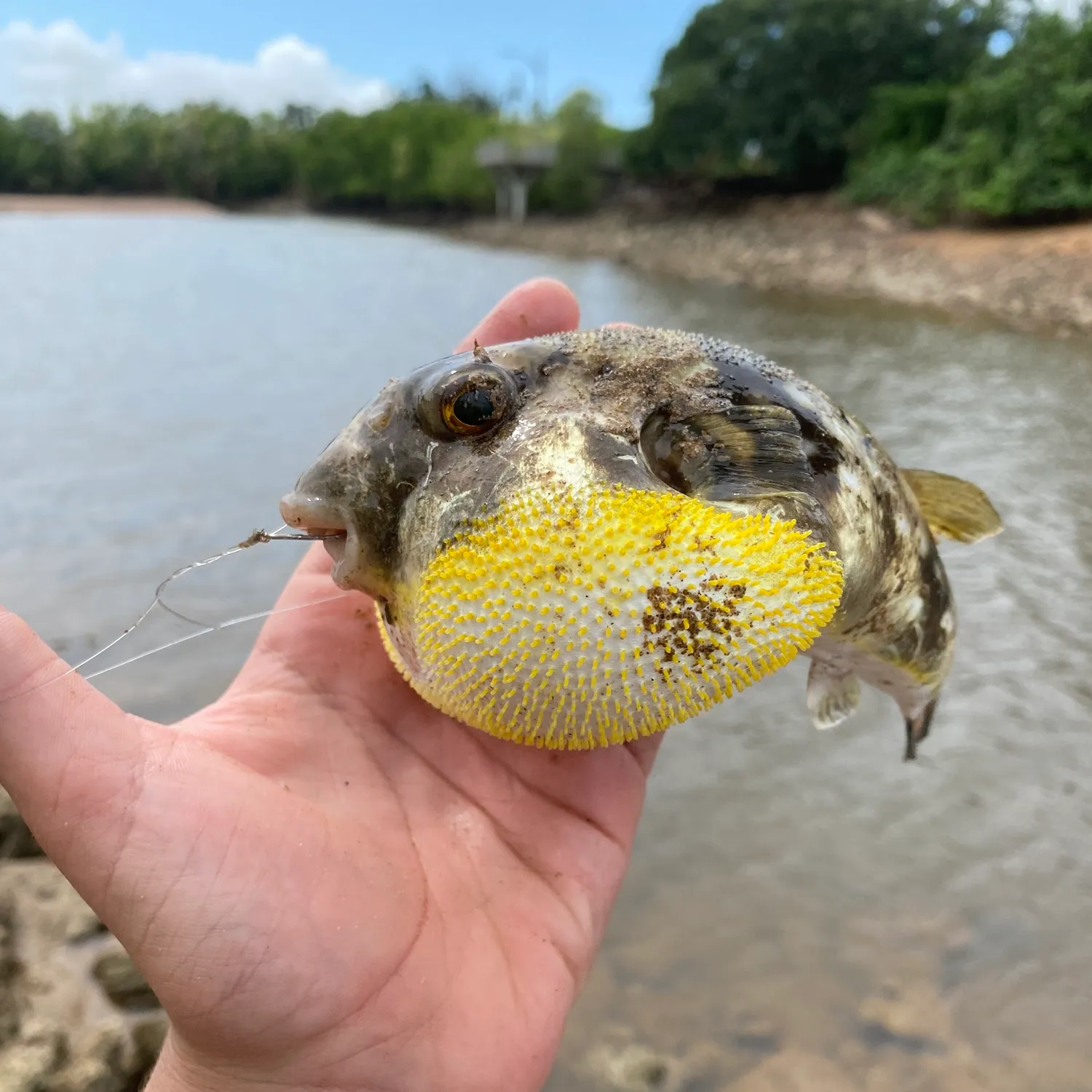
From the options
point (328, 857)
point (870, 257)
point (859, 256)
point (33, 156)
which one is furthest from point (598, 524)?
point (33, 156)

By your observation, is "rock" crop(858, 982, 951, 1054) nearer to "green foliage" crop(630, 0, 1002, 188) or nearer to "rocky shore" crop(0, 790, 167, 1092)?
"rocky shore" crop(0, 790, 167, 1092)

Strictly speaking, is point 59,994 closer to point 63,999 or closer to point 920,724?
point 63,999

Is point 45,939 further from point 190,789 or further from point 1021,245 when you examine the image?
point 1021,245

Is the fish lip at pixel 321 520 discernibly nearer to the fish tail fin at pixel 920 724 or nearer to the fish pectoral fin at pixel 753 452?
the fish pectoral fin at pixel 753 452

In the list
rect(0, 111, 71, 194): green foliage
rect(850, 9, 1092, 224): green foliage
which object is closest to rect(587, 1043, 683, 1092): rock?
rect(850, 9, 1092, 224): green foliage

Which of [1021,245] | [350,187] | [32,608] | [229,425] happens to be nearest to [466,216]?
[350,187]

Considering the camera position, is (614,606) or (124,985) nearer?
(614,606)

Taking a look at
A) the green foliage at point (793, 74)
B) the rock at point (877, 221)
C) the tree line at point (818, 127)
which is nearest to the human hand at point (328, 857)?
the tree line at point (818, 127)
